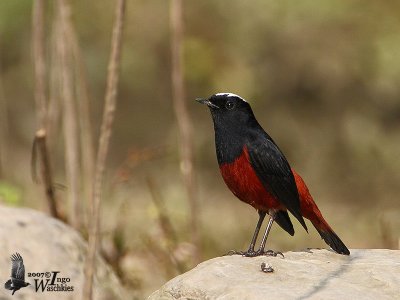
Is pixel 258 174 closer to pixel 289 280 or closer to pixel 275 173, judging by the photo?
pixel 275 173

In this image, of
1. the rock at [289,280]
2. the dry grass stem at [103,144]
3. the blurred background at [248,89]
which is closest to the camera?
the dry grass stem at [103,144]

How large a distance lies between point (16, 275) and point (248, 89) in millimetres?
5381

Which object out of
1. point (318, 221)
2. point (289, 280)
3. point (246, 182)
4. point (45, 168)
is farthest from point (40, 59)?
point (289, 280)

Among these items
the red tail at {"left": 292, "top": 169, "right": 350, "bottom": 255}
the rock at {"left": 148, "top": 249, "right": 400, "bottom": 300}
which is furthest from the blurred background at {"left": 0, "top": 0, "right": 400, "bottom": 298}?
the rock at {"left": 148, "top": 249, "right": 400, "bottom": 300}

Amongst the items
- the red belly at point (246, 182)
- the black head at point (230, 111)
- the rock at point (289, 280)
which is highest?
the black head at point (230, 111)

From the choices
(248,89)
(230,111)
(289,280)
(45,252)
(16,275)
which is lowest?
(289,280)

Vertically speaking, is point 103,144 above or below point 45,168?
below

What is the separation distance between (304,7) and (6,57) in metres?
3.37

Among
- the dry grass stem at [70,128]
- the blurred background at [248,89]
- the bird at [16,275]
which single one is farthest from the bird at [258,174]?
the blurred background at [248,89]

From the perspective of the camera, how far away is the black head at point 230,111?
4.99 m

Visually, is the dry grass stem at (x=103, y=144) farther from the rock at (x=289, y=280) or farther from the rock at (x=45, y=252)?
the rock at (x=45, y=252)

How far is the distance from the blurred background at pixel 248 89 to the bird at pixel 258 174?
441 centimetres

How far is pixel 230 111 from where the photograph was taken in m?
5.00

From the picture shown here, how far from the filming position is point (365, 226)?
9.43 meters
